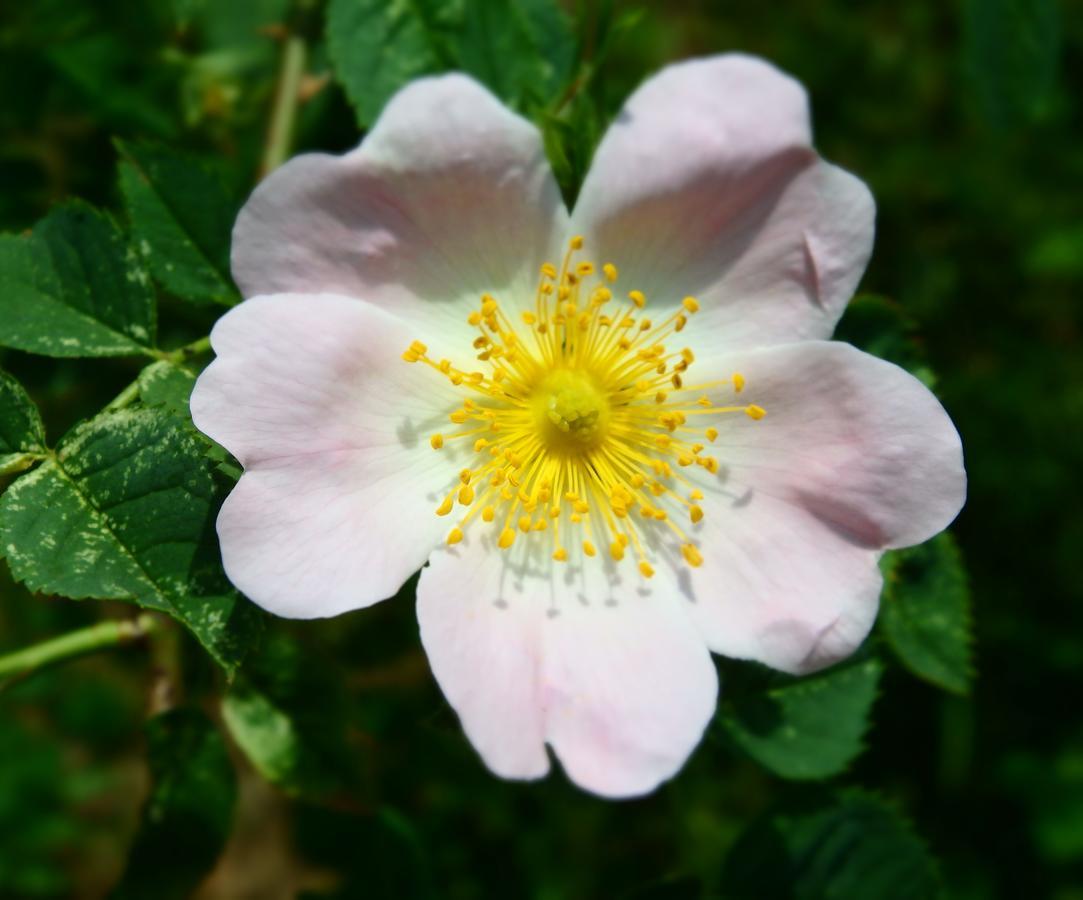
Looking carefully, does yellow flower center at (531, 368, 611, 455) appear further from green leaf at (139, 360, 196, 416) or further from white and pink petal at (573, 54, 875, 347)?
green leaf at (139, 360, 196, 416)

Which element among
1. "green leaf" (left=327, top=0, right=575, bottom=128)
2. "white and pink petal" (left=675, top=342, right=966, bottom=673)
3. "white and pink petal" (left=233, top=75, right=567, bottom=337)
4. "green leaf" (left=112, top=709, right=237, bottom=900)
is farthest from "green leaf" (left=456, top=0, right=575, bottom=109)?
"green leaf" (left=112, top=709, right=237, bottom=900)

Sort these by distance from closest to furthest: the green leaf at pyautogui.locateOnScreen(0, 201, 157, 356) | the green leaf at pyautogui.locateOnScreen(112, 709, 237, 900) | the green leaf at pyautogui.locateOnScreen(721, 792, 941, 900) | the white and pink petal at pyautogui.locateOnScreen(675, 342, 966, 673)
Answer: the white and pink petal at pyautogui.locateOnScreen(675, 342, 966, 673) < the green leaf at pyautogui.locateOnScreen(0, 201, 157, 356) < the green leaf at pyautogui.locateOnScreen(112, 709, 237, 900) < the green leaf at pyautogui.locateOnScreen(721, 792, 941, 900)

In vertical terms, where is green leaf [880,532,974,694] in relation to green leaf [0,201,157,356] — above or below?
below

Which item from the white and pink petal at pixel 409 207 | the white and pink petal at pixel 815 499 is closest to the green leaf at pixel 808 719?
the white and pink petal at pixel 815 499

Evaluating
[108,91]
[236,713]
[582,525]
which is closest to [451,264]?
[582,525]

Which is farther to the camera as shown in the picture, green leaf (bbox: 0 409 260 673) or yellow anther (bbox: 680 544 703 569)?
yellow anther (bbox: 680 544 703 569)

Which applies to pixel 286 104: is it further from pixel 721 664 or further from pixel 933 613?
pixel 933 613

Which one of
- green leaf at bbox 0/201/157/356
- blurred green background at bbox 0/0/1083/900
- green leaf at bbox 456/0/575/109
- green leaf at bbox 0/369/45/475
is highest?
green leaf at bbox 456/0/575/109
